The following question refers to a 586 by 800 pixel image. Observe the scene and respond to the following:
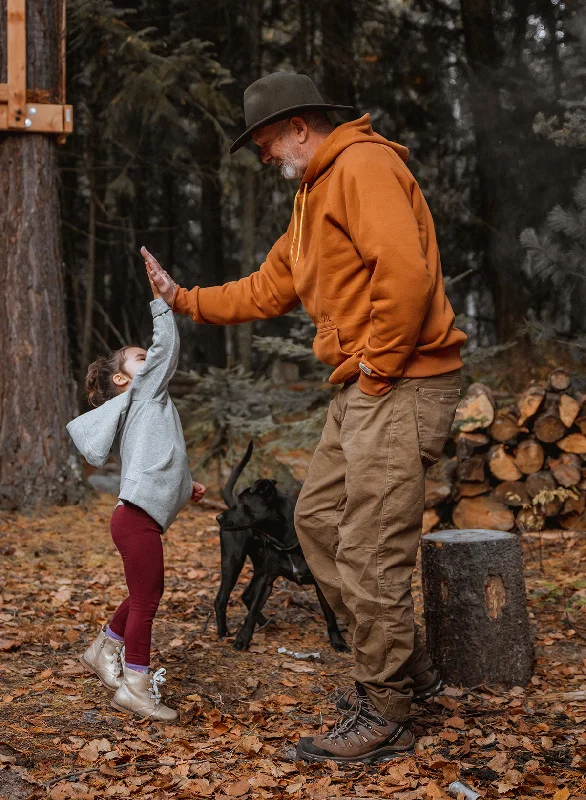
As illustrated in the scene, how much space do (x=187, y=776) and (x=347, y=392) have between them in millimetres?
1604

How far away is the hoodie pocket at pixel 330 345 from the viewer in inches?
137

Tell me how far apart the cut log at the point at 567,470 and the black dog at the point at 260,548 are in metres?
3.14

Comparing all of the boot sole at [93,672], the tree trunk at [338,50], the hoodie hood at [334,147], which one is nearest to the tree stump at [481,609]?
the boot sole at [93,672]

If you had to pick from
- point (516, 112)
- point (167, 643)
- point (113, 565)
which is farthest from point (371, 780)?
point (516, 112)

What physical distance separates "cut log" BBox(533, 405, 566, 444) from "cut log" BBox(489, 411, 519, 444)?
195mm

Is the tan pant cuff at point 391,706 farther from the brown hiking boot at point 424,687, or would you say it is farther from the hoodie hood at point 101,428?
the hoodie hood at point 101,428

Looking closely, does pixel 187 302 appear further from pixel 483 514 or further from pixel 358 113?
pixel 358 113

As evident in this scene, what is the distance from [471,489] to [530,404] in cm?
91

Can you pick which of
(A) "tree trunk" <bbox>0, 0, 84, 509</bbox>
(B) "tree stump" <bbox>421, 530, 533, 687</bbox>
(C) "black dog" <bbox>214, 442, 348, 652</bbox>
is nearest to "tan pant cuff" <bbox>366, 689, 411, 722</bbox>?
(B) "tree stump" <bbox>421, 530, 533, 687</bbox>

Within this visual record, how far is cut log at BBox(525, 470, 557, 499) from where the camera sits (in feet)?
23.7

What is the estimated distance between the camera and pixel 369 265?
3240 millimetres

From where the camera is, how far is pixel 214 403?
8664 millimetres

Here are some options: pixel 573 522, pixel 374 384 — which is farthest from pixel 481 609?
pixel 573 522

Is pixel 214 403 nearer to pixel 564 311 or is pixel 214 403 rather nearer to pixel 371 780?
pixel 564 311
